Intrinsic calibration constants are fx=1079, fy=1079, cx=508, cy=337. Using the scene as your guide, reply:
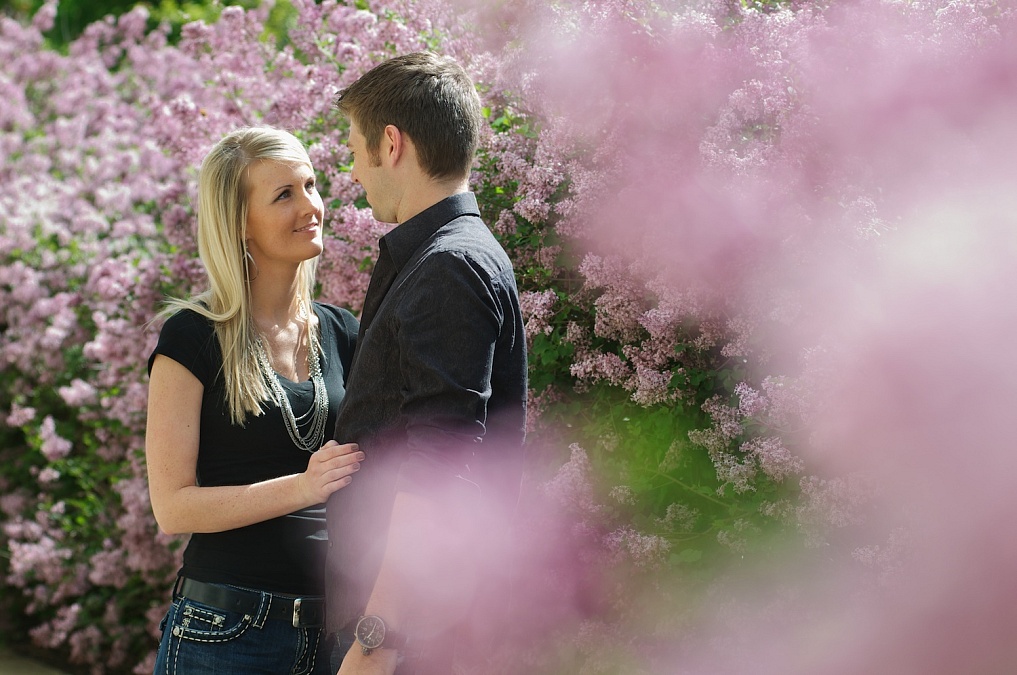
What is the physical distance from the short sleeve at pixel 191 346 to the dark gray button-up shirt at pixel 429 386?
1.50ft

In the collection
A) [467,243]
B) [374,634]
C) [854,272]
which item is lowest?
[374,634]

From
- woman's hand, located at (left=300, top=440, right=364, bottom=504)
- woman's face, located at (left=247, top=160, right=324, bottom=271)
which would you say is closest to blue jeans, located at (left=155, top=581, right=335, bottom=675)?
woman's hand, located at (left=300, top=440, right=364, bottom=504)

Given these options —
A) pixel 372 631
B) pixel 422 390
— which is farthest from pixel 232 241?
pixel 372 631

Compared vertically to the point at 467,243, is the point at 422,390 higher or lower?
lower

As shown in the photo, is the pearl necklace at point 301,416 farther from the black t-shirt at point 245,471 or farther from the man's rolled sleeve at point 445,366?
the man's rolled sleeve at point 445,366

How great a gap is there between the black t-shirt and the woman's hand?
1.22 ft

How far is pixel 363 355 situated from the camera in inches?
81.1

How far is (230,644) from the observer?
2402mm

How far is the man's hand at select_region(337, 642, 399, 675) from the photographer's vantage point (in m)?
1.91

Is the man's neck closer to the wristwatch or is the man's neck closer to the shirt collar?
the shirt collar

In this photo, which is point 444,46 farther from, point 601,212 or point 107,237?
point 107,237

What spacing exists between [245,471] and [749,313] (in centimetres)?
126

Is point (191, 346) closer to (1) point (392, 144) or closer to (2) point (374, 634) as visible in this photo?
(1) point (392, 144)

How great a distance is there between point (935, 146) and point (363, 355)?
1.38 metres
